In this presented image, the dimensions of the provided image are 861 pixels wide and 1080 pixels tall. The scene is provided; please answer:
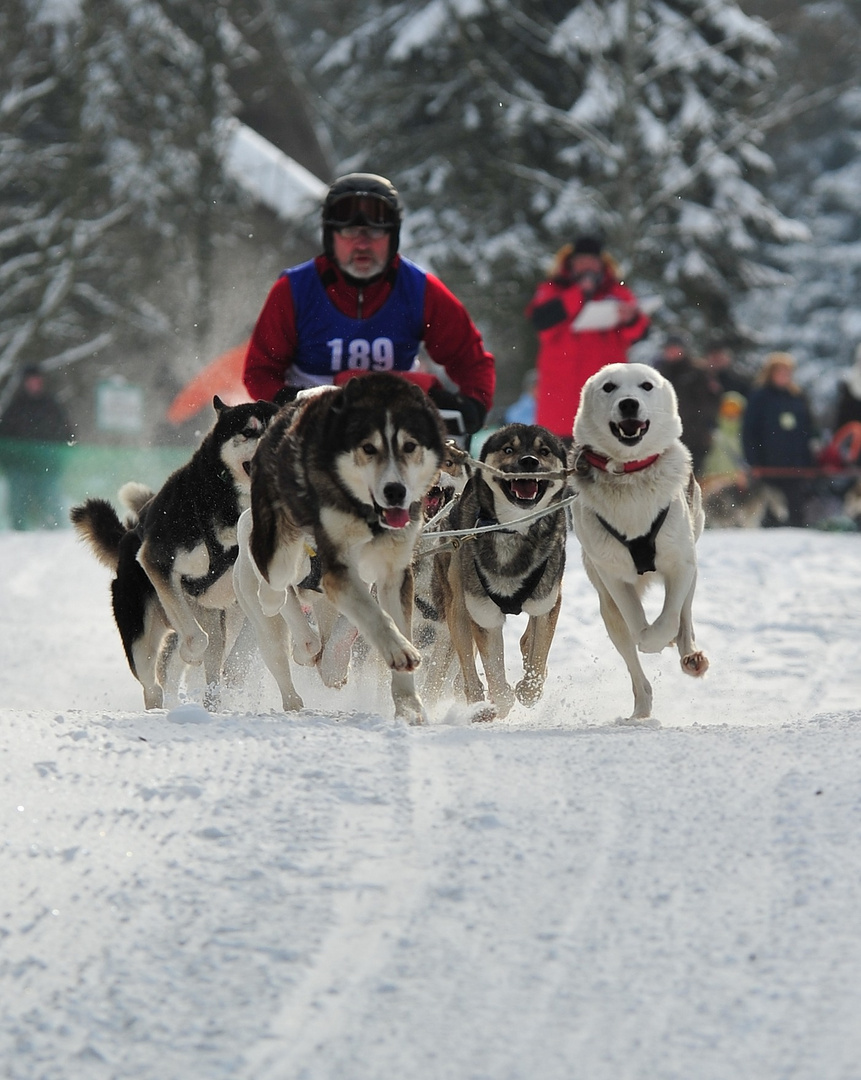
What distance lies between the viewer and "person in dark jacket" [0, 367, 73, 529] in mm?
11930

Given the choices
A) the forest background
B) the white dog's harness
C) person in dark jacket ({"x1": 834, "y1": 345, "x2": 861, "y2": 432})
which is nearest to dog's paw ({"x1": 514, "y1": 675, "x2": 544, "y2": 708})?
the white dog's harness

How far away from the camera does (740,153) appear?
19.8 m

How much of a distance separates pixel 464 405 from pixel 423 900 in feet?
8.79

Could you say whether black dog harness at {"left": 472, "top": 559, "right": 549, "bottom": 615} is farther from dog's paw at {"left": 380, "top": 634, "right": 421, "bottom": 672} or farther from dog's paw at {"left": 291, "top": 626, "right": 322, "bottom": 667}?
dog's paw at {"left": 380, "top": 634, "right": 421, "bottom": 672}

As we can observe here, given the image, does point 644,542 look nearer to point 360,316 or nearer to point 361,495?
point 361,495

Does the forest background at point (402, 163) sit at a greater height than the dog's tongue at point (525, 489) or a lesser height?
greater

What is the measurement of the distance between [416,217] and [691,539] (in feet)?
51.8

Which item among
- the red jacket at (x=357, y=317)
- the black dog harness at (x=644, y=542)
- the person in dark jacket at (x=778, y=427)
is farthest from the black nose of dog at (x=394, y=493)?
the person in dark jacket at (x=778, y=427)

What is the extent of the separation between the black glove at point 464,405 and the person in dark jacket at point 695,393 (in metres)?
6.51

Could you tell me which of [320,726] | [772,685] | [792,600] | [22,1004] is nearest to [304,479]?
[320,726]

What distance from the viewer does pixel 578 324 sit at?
31.0ft

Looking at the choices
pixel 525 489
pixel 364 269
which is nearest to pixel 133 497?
pixel 364 269

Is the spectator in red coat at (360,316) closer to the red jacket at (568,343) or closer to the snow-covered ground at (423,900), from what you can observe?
the snow-covered ground at (423,900)

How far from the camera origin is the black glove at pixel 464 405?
187 inches
